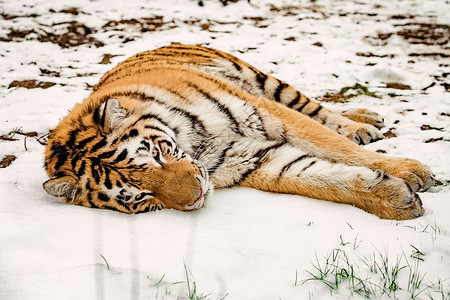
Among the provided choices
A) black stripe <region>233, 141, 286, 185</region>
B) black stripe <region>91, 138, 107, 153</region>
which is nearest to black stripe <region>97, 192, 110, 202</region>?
black stripe <region>91, 138, 107, 153</region>

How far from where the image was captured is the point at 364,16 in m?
6.09

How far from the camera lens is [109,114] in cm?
196

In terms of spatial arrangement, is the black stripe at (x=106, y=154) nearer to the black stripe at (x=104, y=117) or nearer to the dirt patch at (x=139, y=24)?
the black stripe at (x=104, y=117)

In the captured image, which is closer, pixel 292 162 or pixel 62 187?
pixel 62 187

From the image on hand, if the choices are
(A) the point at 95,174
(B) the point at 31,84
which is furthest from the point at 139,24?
(A) the point at 95,174

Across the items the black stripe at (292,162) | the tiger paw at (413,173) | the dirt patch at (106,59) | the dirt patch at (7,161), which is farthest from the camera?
the dirt patch at (106,59)

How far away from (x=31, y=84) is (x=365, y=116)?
129 inches

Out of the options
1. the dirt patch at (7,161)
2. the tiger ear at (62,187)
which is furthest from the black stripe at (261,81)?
the dirt patch at (7,161)

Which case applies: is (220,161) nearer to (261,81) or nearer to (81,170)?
(81,170)

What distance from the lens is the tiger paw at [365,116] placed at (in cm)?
308

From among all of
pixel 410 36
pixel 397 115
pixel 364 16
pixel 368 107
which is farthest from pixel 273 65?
pixel 364 16

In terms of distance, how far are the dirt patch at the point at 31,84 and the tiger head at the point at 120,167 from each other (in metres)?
2.11

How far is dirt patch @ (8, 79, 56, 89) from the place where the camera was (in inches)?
152

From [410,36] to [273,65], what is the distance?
2148mm
